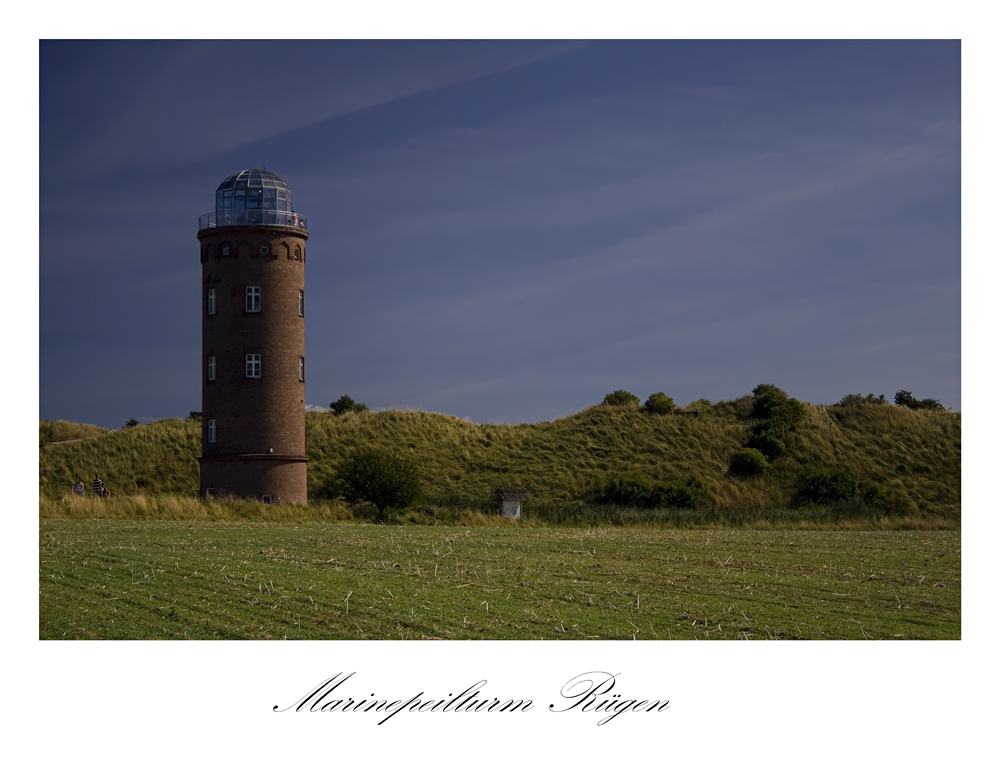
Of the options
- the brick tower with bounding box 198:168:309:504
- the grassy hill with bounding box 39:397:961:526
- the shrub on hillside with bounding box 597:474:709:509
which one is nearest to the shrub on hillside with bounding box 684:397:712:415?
the grassy hill with bounding box 39:397:961:526

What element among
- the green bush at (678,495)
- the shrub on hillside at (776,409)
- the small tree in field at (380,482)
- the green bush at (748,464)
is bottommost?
the green bush at (678,495)

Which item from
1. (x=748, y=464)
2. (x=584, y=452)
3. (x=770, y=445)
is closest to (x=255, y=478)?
(x=584, y=452)

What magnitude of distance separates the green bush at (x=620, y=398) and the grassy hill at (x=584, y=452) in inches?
94.6

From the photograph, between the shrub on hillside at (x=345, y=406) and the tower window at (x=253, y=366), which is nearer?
the tower window at (x=253, y=366)

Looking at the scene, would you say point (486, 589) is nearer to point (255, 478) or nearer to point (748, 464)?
point (255, 478)

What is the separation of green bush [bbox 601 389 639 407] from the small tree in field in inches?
1212

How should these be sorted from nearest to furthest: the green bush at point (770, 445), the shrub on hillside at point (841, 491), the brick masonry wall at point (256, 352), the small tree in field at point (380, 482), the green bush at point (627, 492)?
the small tree in field at point (380, 482)
the brick masonry wall at point (256, 352)
the shrub on hillside at point (841, 491)
the green bush at point (627, 492)
the green bush at point (770, 445)

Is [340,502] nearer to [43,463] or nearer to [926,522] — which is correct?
[926,522]

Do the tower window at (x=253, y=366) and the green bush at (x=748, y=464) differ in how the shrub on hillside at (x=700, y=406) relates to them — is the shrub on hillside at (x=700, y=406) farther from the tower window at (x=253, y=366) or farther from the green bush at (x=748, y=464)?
the tower window at (x=253, y=366)

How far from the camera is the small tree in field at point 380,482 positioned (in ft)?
109

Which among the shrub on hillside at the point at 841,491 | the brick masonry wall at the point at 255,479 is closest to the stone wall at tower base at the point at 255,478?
the brick masonry wall at the point at 255,479

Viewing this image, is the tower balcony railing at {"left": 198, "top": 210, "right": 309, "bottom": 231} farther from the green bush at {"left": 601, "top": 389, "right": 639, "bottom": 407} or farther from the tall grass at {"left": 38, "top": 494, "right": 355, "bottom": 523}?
the green bush at {"left": 601, "top": 389, "right": 639, "bottom": 407}

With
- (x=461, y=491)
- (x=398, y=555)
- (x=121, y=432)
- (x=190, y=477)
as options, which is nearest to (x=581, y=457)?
(x=461, y=491)

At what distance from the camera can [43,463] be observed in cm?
5194
